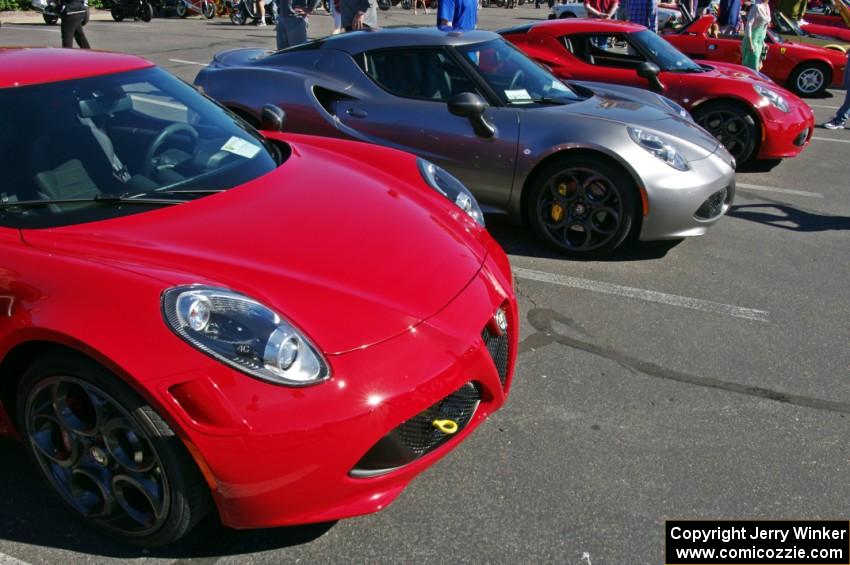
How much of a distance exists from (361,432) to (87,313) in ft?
2.77

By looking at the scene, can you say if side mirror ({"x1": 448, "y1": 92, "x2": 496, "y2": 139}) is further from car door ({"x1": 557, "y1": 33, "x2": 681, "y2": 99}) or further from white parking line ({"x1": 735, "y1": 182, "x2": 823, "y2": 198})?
white parking line ({"x1": 735, "y1": 182, "x2": 823, "y2": 198})

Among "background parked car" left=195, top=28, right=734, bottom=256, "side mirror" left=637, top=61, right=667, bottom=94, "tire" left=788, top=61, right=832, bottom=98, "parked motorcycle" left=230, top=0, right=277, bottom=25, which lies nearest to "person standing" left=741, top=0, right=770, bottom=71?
"tire" left=788, top=61, right=832, bottom=98

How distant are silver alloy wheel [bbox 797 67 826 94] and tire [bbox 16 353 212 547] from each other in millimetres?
11790

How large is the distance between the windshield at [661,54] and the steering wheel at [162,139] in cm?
544

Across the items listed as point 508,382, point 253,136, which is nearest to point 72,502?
point 508,382

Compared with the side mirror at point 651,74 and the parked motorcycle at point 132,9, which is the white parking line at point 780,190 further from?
the parked motorcycle at point 132,9

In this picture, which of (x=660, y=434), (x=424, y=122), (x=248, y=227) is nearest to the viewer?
(x=248, y=227)

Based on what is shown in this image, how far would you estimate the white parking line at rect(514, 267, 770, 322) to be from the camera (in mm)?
4172

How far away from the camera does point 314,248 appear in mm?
2600

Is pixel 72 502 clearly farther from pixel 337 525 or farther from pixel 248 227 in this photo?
pixel 248 227

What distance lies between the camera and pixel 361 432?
7.01 feet

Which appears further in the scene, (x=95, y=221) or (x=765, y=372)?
(x=765, y=372)

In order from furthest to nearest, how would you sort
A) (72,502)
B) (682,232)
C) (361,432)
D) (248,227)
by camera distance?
(682,232)
(248,227)
(72,502)
(361,432)

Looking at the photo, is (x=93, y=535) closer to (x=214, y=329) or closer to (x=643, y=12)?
(x=214, y=329)
